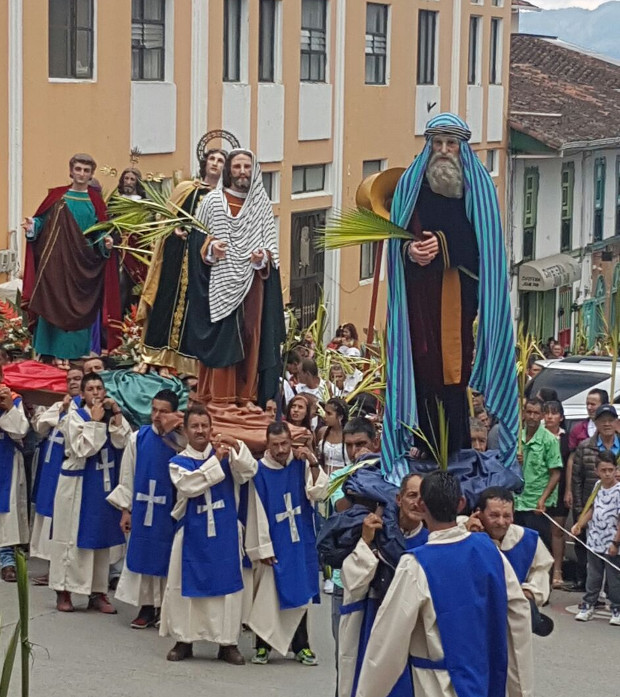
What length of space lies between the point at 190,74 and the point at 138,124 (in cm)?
141

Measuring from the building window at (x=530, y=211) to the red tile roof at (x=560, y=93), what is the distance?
3.76 ft

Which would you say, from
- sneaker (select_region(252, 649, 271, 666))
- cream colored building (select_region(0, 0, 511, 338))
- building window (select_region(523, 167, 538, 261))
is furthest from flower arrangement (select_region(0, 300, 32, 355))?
building window (select_region(523, 167, 538, 261))

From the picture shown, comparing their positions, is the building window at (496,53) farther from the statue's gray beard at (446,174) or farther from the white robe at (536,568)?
the white robe at (536,568)

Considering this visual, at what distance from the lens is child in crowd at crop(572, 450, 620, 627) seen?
38.3 feet

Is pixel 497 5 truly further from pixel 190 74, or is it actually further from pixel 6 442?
pixel 6 442

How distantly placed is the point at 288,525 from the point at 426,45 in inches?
720

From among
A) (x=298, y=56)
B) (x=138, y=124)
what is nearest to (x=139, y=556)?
A: (x=138, y=124)

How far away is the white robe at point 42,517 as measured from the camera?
35.8 feet

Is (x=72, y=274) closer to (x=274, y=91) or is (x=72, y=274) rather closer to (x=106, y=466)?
(x=106, y=466)

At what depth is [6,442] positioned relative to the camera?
1126 centimetres

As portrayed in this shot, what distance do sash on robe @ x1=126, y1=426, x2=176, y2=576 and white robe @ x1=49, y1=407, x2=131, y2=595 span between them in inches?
15.7

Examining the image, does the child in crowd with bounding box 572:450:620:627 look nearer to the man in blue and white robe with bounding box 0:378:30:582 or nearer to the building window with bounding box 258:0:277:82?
the man in blue and white robe with bounding box 0:378:30:582

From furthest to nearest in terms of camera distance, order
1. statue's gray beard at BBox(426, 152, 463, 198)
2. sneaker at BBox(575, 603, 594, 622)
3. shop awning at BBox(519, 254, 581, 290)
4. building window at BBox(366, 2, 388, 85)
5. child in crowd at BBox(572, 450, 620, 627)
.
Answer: shop awning at BBox(519, 254, 581, 290)
building window at BBox(366, 2, 388, 85)
sneaker at BBox(575, 603, 594, 622)
child in crowd at BBox(572, 450, 620, 627)
statue's gray beard at BBox(426, 152, 463, 198)

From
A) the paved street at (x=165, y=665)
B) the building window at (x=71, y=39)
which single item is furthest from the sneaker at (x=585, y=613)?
the building window at (x=71, y=39)
